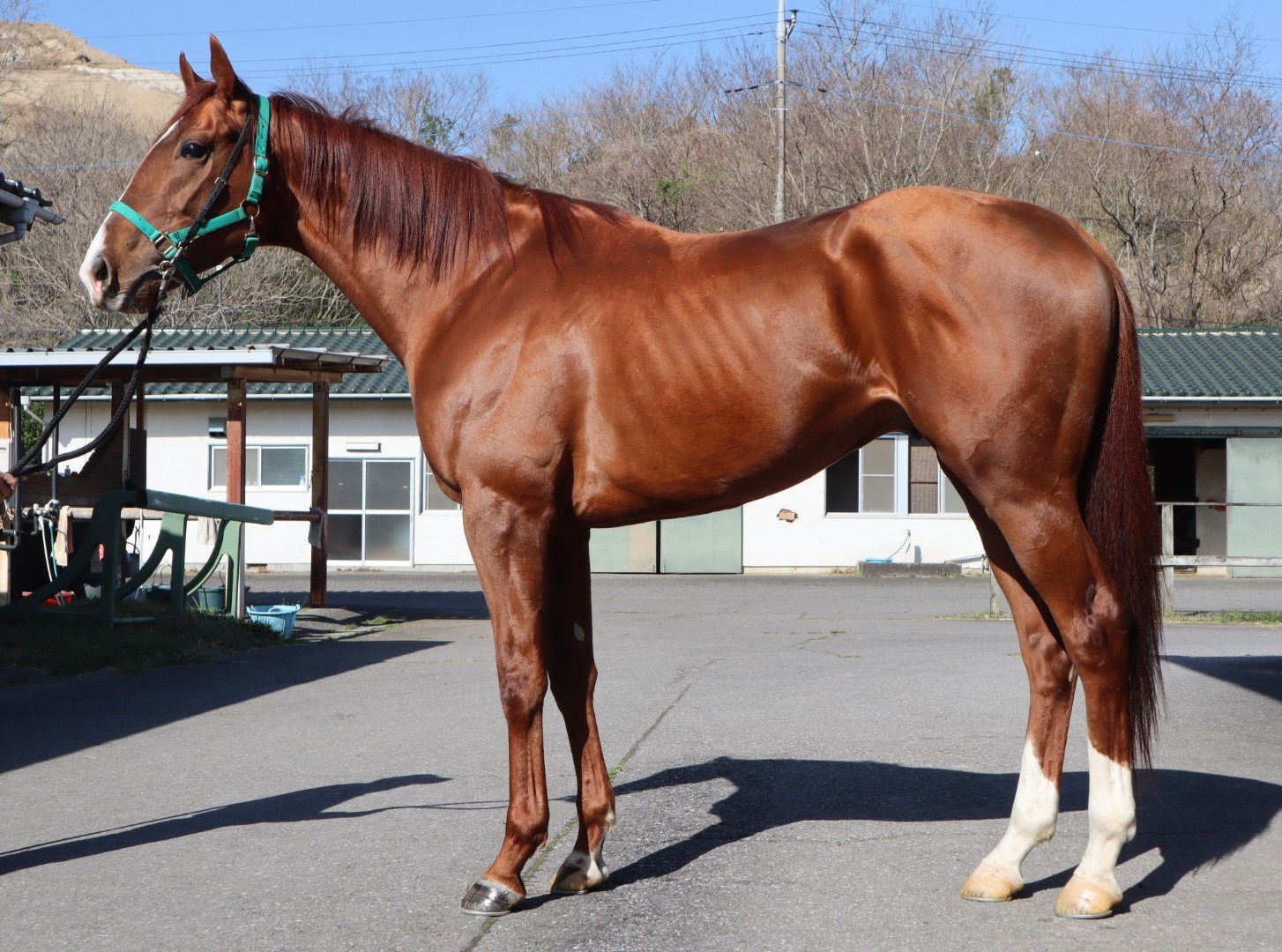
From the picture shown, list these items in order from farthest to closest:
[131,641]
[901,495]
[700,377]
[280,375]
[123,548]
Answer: [901,495] < [280,375] < [123,548] < [131,641] < [700,377]

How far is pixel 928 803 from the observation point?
15.9 ft

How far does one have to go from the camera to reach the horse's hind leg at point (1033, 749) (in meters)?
3.69

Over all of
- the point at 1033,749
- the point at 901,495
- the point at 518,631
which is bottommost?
the point at 1033,749

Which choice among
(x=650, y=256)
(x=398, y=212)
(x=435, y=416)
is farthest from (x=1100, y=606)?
(x=398, y=212)

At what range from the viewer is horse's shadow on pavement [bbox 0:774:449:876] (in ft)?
14.1

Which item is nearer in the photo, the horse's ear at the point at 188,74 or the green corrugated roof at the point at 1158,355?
the horse's ear at the point at 188,74

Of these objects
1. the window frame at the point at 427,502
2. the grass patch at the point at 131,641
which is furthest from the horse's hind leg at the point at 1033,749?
the window frame at the point at 427,502

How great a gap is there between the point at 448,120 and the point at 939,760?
3829 centimetres

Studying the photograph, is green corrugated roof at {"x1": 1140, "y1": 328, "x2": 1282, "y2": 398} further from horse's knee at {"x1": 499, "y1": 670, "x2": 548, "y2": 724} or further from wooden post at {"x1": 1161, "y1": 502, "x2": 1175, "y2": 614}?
horse's knee at {"x1": 499, "y1": 670, "x2": 548, "y2": 724}

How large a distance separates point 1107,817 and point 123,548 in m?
11.2

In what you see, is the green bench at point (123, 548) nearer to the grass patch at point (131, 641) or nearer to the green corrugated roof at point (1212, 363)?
the grass patch at point (131, 641)

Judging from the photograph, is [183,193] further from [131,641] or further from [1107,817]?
[131,641]

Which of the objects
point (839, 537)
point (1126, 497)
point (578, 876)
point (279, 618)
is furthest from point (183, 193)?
point (839, 537)

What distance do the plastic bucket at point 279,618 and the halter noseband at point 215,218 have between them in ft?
29.2
